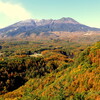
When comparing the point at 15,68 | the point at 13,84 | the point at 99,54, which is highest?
the point at 99,54

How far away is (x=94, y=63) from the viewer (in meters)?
88.6

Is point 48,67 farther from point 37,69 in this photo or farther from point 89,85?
point 89,85

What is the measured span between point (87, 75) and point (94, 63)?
13.4m

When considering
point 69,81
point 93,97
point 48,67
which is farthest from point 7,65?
point 93,97

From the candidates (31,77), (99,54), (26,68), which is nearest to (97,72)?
(99,54)

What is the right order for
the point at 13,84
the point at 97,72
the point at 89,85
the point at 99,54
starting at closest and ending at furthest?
the point at 89,85, the point at 97,72, the point at 99,54, the point at 13,84

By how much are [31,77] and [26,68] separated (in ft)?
49.2

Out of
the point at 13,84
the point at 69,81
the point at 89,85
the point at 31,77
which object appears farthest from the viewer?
the point at 31,77

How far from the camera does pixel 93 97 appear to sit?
4578 cm

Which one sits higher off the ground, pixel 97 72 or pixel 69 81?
pixel 97 72

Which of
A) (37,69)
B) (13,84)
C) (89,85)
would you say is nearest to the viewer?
(89,85)

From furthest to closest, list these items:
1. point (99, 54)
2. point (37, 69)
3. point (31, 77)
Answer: point (37, 69), point (31, 77), point (99, 54)

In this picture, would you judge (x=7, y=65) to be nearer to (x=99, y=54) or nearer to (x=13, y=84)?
(x=13, y=84)

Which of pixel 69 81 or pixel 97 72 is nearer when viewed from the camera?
pixel 97 72
